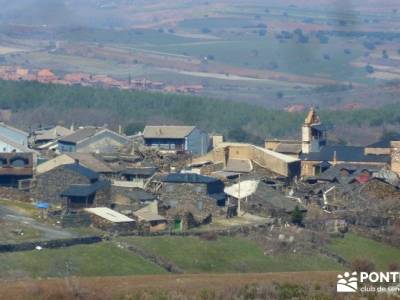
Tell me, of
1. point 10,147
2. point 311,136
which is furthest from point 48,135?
point 311,136

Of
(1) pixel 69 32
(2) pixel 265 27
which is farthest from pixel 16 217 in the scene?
(2) pixel 265 27

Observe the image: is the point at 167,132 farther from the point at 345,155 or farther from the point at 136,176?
the point at 136,176

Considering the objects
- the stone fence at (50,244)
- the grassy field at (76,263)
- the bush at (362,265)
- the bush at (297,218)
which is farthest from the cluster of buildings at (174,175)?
the bush at (362,265)

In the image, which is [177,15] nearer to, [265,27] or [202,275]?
[265,27]

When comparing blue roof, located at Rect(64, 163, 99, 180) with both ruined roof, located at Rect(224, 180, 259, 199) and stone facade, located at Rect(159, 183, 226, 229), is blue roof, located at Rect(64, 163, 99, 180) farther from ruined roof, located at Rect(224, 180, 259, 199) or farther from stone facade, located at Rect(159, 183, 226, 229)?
ruined roof, located at Rect(224, 180, 259, 199)

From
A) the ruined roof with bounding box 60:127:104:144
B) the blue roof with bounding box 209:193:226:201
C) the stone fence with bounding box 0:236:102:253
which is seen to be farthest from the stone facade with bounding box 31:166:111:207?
the ruined roof with bounding box 60:127:104:144
